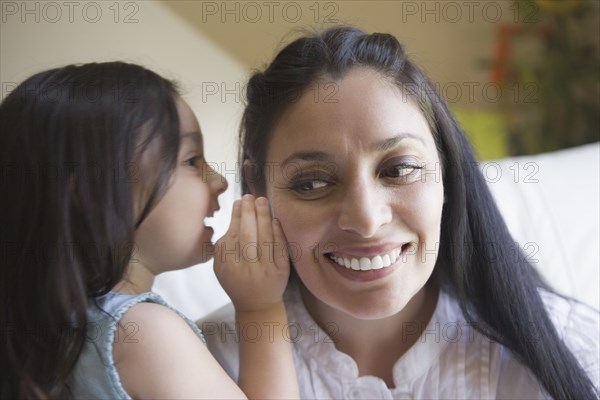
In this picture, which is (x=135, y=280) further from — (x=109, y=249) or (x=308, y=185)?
(x=308, y=185)

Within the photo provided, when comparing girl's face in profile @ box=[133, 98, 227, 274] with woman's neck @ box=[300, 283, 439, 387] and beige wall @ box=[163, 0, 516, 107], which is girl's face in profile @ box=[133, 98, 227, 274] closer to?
woman's neck @ box=[300, 283, 439, 387]

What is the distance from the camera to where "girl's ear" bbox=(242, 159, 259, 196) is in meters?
1.24

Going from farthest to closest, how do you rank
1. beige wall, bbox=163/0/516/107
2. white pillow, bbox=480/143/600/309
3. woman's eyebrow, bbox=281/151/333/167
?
1. beige wall, bbox=163/0/516/107
2. white pillow, bbox=480/143/600/309
3. woman's eyebrow, bbox=281/151/333/167

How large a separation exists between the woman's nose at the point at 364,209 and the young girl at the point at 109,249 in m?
0.15

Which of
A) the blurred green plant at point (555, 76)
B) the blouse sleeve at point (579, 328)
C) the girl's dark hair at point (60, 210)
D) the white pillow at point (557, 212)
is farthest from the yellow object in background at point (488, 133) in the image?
the girl's dark hair at point (60, 210)

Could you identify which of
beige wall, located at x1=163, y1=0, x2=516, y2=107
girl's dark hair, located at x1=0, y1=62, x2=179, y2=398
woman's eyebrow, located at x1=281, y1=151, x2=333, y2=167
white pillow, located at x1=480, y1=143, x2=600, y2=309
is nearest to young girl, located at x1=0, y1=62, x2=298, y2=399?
girl's dark hair, located at x1=0, y1=62, x2=179, y2=398

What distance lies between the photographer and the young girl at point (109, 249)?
966 mm

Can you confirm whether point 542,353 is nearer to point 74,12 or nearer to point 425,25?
point 74,12

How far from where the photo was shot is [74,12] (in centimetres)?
174

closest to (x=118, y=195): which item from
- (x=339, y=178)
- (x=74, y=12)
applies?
(x=339, y=178)

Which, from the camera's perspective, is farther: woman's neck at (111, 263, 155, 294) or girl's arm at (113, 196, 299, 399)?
woman's neck at (111, 263, 155, 294)

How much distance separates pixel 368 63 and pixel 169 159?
12.7 inches

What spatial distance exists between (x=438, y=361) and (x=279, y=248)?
1.04 feet

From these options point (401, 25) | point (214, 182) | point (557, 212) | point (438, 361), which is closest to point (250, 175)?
point (214, 182)
